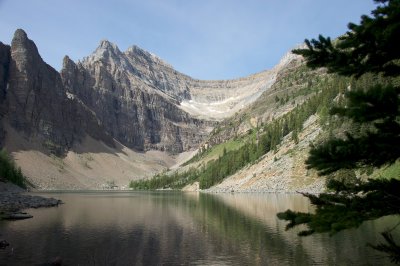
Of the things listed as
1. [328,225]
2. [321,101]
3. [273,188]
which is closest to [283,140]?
[321,101]

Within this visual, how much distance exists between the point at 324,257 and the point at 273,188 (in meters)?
102

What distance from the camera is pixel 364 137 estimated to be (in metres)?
9.69

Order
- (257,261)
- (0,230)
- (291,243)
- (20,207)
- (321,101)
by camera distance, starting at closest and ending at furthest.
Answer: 1. (257,261)
2. (291,243)
3. (0,230)
4. (20,207)
5. (321,101)

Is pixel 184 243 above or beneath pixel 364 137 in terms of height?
beneath

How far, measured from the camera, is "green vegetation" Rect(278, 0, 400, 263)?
890cm

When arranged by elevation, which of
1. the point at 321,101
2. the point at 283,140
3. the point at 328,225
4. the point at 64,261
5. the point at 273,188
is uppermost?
the point at 321,101

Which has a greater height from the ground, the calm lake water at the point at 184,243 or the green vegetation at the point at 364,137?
the green vegetation at the point at 364,137

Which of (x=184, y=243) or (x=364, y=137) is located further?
(x=184, y=243)

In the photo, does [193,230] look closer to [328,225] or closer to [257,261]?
[257,261]

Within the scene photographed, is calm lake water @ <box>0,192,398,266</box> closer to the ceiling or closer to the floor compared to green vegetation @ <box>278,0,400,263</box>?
closer to the floor

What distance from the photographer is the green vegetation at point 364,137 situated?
350 inches

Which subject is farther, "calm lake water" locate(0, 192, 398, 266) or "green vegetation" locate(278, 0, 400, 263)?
"calm lake water" locate(0, 192, 398, 266)

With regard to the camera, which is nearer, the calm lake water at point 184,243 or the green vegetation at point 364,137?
the green vegetation at point 364,137

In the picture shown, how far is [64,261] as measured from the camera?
3359 centimetres
